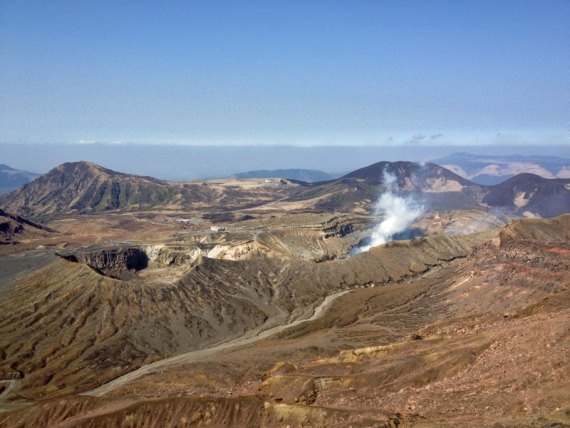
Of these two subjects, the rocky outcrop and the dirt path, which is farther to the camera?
the rocky outcrop

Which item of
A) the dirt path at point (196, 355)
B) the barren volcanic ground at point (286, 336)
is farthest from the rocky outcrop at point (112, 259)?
the dirt path at point (196, 355)

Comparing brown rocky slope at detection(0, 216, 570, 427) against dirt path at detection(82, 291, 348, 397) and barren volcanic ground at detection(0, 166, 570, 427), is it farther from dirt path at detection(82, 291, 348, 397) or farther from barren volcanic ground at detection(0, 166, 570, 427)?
dirt path at detection(82, 291, 348, 397)

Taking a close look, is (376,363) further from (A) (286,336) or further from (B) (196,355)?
(B) (196,355)

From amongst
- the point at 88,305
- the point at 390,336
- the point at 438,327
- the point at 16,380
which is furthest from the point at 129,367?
the point at 438,327

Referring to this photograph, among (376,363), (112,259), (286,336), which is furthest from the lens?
(112,259)

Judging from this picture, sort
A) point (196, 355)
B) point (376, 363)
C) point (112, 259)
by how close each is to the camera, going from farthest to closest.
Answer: point (112, 259) → point (196, 355) → point (376, 363)

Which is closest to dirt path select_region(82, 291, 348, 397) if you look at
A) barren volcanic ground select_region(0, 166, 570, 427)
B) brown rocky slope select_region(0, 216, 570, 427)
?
barren volcanic ground select_region(0, 166, 570, 427)

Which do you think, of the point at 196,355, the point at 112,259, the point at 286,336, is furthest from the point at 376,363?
the point at 112,259

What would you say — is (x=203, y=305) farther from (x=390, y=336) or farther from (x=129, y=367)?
(x=390, y=336)
